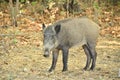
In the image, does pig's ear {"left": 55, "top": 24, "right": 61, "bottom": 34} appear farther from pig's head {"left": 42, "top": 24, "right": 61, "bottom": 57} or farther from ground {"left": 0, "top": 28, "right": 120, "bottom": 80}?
ground {"left": 0, "top": 28, "right": 120, "bottom": 80}

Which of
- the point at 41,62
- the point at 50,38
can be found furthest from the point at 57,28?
the point at 41,62

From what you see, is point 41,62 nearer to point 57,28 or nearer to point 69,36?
point 69,36

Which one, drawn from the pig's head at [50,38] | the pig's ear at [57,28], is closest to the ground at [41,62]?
the pig's head at [50,38]

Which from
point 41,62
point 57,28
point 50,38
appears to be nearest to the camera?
point 50,38

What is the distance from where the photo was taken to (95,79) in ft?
28.4

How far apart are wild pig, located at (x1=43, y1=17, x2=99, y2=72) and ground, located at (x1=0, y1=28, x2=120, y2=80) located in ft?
1.29

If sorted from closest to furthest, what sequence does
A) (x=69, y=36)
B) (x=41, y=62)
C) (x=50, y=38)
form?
(x=50, y=38) < (x=69, y=36) < (x=41, y=62)

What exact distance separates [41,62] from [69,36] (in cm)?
168

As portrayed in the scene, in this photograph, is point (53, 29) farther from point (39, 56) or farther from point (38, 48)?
point (38, 48)

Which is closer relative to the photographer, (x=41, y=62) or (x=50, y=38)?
(x=50, y=38)

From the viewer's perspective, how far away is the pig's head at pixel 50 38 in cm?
881

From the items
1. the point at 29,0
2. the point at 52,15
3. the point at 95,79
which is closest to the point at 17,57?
the point at 95,79

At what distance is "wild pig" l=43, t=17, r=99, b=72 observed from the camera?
9023 mm

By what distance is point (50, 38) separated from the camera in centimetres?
895
